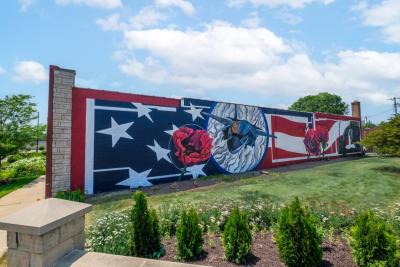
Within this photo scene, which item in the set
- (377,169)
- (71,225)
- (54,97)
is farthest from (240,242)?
(377,169)

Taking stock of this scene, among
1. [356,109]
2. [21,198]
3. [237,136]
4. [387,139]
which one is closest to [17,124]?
[21,198]

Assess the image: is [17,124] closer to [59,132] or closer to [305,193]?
[59,132]

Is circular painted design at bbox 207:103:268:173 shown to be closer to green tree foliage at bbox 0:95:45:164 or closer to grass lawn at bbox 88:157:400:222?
grass lawn at bbox 88:157:400:222

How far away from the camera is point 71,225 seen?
390 cm

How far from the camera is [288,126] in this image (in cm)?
1916

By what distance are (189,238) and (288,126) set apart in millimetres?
15859

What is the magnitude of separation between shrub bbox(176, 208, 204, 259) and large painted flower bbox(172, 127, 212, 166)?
8302 mm

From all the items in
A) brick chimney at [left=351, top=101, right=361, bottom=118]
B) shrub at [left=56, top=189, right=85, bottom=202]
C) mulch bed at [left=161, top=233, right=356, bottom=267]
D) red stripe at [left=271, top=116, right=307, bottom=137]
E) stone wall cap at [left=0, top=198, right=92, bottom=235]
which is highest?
brick chimney at [left=351, top=101, right=361, bottom=118]

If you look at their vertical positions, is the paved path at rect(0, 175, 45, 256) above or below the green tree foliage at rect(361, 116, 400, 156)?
below

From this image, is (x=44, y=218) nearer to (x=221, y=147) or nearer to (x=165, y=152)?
(x=165, y=152)

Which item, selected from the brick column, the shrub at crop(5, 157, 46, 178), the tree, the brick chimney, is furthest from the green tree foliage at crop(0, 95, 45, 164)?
the tree

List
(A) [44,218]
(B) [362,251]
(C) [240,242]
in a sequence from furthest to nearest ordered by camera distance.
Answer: (C) [240,242], (B) [362,251], (A) [44,218]

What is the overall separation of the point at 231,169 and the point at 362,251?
36.6 feet

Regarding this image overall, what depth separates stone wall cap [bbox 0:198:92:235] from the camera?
10.9ft
